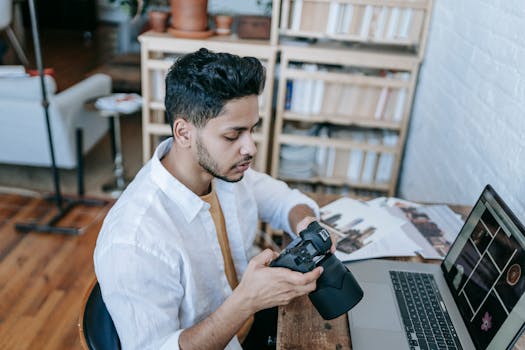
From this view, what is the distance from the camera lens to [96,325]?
0.90 m

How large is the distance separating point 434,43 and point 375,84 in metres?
0.34

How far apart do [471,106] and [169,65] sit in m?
1.47

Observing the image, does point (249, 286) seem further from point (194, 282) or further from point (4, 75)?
point (4, 75)

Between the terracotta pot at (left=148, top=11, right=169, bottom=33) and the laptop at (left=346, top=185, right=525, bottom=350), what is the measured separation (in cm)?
178

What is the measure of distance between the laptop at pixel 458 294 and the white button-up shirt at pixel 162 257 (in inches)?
13.7

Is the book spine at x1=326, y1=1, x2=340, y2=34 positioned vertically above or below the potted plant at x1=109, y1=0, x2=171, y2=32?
above

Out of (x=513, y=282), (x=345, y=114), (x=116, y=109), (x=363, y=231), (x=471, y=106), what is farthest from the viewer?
(x=116, y=109)

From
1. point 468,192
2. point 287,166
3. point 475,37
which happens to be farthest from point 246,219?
point 287,166

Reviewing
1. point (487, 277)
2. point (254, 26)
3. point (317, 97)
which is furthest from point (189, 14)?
point (487, 277)

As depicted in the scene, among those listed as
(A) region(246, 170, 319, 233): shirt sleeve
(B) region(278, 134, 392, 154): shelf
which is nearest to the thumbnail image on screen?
(A) region(246, 170, 319, 233): shirt sleeve

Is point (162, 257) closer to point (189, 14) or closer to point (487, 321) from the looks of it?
point (487, 321)

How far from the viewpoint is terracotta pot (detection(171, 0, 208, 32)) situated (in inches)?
92.0

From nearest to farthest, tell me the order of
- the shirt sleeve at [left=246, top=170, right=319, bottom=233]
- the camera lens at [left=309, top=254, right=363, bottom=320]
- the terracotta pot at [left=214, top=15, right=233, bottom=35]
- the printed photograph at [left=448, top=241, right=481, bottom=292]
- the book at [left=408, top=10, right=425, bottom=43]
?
1. the camera lens at [left=309, top=254, right=363, bottom=320]
2. the printed photograph at [left=448, top=241, right=481, bottom=292]
3. the shirt sleeve at [left=246, top=170, right=319, bottom=233]
4. the book at [left=408, top=10, right=425, bottom=43]
5. the terracotta pot at [left=214, top=15, right=233, bottom=35]

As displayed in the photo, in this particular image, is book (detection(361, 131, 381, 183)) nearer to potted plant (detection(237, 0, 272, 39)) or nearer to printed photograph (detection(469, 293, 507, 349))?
potted plant (detection(237, 0, 272, 39))
